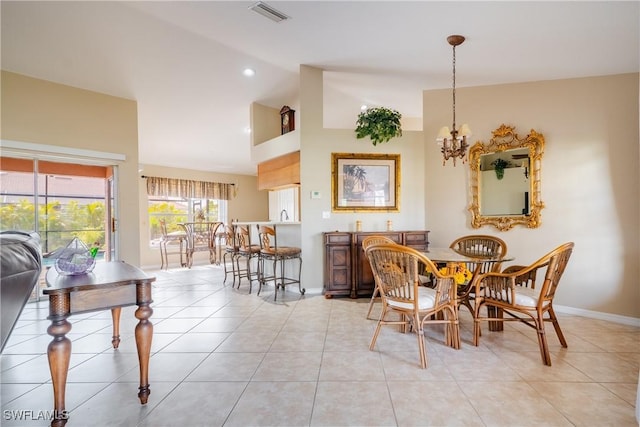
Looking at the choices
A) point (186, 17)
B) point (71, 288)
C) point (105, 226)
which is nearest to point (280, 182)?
point (186, 17)

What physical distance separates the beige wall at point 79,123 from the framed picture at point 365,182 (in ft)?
10.3

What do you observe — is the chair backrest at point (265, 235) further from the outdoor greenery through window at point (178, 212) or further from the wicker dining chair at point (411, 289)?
the outdoor greenery through window at point (178, 212)

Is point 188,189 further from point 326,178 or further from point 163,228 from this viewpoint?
point 326,178

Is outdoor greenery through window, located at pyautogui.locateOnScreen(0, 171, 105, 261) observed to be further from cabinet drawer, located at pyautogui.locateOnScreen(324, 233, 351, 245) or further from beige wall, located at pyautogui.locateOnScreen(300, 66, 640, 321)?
cabinet drawer, located at pyautogui.locateOnScreen(324, 233, 351, 245)

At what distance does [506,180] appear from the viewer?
3.65 meters

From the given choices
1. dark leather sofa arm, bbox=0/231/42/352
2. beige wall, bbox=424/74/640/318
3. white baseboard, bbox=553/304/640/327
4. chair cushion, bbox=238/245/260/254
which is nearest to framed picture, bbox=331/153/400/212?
beige wall, bbox=424/74/640/318

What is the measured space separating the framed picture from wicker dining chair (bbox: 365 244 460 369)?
1.89 m

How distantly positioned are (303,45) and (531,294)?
3.36 m

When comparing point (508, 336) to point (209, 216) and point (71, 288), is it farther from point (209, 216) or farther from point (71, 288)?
point (209, 216)

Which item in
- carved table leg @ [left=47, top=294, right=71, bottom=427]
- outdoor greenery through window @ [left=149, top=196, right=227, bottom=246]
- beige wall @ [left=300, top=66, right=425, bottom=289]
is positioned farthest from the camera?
outdoor greenery through window @ [left=149, top=196, right=227, bottom=246]

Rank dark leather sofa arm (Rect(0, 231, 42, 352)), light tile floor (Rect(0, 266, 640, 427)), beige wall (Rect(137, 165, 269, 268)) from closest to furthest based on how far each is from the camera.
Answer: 1. dark leather sofa arm (Rect(0, 231, 42, 352))
2. light tile floor (Rect(0, 266, 640, 427))
3. beige wall (Rect(137, 165, 269, 268))

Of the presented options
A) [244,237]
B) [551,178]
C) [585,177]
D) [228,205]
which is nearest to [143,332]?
[244,237]

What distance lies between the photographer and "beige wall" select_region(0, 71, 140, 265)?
11.7 ft

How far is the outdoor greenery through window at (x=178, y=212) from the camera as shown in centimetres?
774
